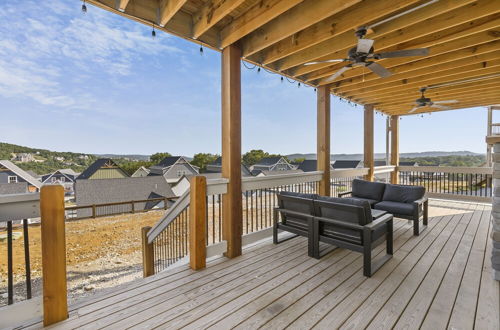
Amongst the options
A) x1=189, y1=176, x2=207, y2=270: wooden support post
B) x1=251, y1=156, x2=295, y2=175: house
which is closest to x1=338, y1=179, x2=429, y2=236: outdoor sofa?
x1=251, y1=156, x2=295, y2=175: house

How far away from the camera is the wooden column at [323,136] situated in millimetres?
4273

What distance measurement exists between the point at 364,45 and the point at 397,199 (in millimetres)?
2885

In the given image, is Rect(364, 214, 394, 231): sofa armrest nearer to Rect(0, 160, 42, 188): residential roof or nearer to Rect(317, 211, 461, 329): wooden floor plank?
Rect(317, 211, 461, 329): wooden floor plank

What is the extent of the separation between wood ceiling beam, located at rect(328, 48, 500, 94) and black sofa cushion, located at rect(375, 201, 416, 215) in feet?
7.14

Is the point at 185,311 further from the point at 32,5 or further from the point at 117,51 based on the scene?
the point at 117,51

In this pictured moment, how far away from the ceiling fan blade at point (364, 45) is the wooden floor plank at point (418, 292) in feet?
7.76

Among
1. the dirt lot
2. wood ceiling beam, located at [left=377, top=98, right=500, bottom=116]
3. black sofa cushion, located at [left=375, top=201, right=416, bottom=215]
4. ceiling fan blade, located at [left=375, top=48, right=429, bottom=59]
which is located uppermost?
wood ceiling beam, located at [left=377, top=98, right=500, bottom=116]

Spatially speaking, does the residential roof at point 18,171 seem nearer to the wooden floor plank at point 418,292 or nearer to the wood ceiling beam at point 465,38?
the wooden floor plank at point 418,292

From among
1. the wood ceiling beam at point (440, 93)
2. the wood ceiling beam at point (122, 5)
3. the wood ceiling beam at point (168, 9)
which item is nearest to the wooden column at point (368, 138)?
the wood ceiling beam at point (440, 93)

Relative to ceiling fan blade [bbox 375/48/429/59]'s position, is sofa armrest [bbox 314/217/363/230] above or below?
below

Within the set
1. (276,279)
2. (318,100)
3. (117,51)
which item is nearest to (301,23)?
(318,100)

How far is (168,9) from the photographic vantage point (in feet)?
7.20

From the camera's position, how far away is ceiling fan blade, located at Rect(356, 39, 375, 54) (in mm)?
2240

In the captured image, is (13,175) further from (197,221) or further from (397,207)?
(397,207)
